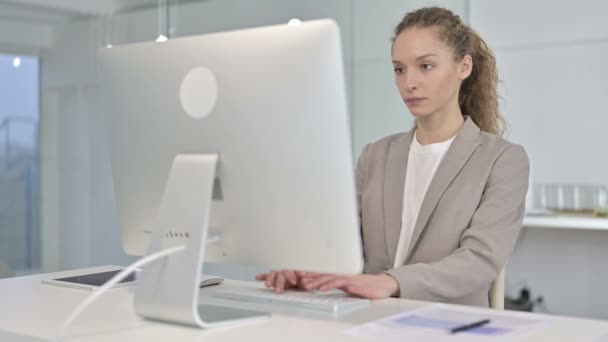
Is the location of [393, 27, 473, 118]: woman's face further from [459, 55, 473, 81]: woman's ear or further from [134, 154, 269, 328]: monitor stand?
[134, 154, 269, 328]: monitor stand

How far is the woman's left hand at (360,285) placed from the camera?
1827 mm

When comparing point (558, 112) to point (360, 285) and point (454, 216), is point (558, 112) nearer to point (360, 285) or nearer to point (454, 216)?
point (454, 216)

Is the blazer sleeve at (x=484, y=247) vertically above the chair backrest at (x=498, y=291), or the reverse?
the blazer sleeve at (x=484, y=247)

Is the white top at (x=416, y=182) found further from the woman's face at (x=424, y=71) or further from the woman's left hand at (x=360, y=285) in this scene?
the woman's left hand at (x=360, y=285)

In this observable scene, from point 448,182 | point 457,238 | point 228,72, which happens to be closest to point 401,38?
point 448,182

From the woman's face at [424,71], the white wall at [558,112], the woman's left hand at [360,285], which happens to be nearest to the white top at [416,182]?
the woman's face at [424,71]

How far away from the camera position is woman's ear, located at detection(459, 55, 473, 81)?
2371 mm

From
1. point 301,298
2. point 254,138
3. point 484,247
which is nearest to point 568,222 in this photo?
point 484,247

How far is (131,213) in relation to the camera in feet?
5.99

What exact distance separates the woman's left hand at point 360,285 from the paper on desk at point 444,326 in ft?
0.49

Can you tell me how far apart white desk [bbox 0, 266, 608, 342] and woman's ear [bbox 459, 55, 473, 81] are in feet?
2.65

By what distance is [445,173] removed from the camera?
225cm

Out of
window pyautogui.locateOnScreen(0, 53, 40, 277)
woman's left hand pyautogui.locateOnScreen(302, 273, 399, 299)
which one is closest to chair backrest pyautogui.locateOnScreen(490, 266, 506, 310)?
woman's left hand pyautogui.locateOnScreen(302, 273, 399, 299)

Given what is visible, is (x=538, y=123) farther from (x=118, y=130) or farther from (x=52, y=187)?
(x=118, y=130)
